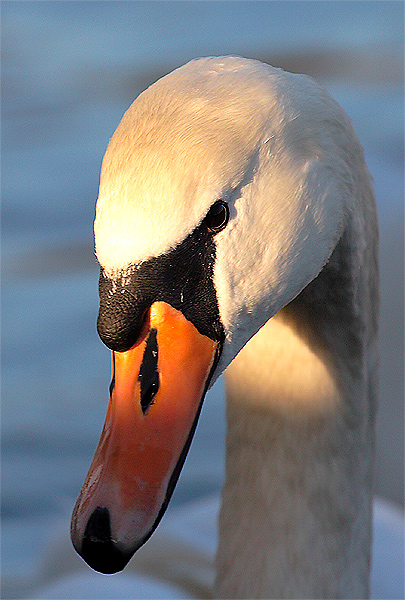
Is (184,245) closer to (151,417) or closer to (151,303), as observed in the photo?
(151,303)

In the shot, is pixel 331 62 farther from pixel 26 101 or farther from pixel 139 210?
pixel 139 210

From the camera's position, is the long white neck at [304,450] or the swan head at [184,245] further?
the long white neck at [304,450]

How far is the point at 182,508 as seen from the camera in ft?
8.99

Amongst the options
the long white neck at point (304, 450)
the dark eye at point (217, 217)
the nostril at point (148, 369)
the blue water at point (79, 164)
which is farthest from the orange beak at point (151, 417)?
the blue water at point (79, 164)

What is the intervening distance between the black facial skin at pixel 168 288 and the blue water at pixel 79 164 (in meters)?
1.59

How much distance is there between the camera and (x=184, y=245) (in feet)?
3.95

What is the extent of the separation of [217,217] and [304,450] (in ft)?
1.79

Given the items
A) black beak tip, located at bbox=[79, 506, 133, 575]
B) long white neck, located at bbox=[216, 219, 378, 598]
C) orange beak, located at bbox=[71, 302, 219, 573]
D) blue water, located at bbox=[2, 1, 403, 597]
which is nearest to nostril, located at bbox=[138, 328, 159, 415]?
orange beak, located at bbox=[71, 302, 219, 573]

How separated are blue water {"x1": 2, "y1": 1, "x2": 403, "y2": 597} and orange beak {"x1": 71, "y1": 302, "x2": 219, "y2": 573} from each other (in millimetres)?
1500

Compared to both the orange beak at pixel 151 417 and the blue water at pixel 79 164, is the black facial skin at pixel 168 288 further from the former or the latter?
the blue water at pixel 79 164

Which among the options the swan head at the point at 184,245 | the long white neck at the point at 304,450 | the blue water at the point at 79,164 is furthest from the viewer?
the blue water at the point at 79,164

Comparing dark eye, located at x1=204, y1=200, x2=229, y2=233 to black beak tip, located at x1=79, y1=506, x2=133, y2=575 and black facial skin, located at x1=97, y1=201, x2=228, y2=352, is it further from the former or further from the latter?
black beak tip, located at x1=79, y1=506, x2=133, y2=575

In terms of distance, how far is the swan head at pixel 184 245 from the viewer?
119 centimetres

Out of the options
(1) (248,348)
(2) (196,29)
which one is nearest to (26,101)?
(2) (196,29)
